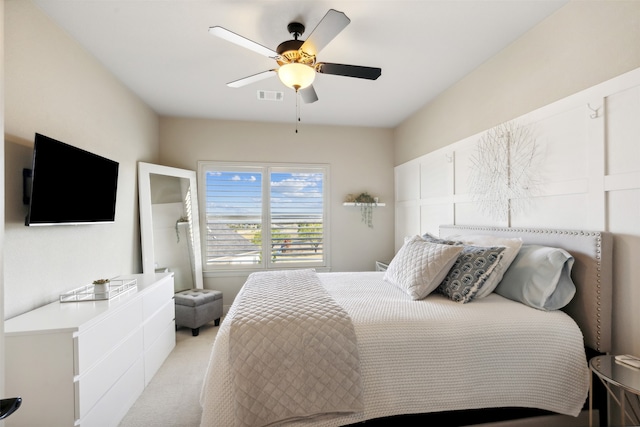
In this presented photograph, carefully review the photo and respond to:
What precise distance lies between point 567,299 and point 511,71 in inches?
67.8

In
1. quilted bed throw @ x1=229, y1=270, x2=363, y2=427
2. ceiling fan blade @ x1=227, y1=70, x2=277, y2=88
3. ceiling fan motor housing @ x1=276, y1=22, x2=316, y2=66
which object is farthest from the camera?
ceiling fan blade @ x1=227, y1=70, x2=277, y2=88

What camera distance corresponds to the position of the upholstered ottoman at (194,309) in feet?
10.8

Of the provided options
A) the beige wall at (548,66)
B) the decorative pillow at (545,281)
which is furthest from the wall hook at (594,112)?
the decorative pillow at (545,281)

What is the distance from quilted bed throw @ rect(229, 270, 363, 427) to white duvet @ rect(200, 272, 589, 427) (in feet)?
0.19

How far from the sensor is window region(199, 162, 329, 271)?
419 cm

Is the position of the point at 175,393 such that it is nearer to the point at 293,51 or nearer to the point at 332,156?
the point at 293,51

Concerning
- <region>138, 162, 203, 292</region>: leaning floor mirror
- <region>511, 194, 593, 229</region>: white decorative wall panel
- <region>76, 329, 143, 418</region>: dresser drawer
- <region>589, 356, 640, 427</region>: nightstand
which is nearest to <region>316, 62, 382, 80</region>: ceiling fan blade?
<region>511, 194, 593, 229</region>: white decorative wall panel

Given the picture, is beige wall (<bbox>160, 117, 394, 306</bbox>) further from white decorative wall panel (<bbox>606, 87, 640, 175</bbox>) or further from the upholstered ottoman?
white decorative wall panel (<bbox>606, 87, 640, 175</bbox>)

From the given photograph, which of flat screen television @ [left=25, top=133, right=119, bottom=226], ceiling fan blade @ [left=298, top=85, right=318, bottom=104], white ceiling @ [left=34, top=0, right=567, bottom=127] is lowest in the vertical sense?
flat screen television @ [left=25, top=133, right=119, bottom=226]

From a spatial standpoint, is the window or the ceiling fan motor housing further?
the window

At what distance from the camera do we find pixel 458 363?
154 centimetres

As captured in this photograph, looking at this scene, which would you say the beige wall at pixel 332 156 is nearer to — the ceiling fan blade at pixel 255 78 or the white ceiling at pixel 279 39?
the white ceiling at pixel 279 39

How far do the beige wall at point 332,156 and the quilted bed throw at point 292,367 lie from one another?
286 centimetres

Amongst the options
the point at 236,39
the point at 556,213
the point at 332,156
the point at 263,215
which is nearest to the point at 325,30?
the point at 236,39
